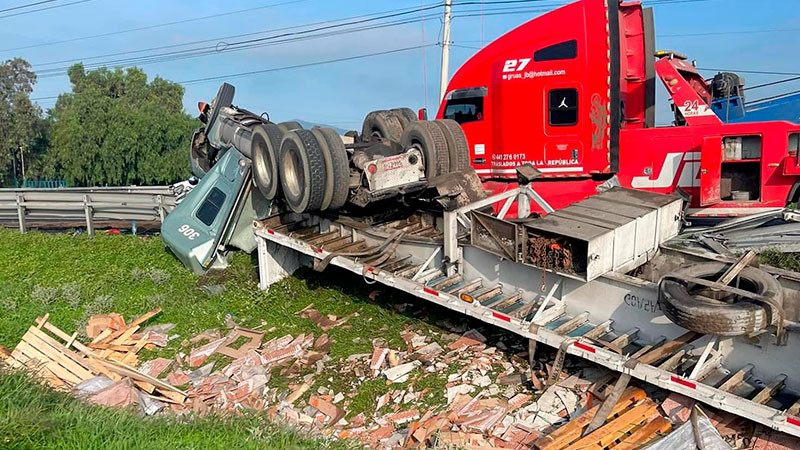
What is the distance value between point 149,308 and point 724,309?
7225 mm

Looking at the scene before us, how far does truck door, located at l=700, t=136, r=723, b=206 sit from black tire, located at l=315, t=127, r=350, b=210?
13.3 ft

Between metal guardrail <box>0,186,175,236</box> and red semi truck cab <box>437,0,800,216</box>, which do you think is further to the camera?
metal guardrail <box>0,186,175,236</box>

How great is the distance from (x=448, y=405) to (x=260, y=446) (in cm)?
186

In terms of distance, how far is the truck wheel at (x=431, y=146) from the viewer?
7.27m

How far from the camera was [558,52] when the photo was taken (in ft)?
25.9

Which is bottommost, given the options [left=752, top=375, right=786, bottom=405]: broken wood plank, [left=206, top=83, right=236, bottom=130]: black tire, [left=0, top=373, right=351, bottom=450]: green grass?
[left=0, top=373, right=351, bottom=450]: green grass

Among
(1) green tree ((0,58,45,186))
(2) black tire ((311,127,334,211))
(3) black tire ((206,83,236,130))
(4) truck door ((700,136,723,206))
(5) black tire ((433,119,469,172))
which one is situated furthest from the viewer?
(1) green tree ((0,58,45,186))

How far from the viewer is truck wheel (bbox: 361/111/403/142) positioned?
28.8 feet

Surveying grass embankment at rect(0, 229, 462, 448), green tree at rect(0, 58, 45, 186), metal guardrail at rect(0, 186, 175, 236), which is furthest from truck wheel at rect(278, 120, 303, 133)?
green tree at rect(0, 58, 45, 186)

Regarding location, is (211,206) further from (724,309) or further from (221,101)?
(724,309)

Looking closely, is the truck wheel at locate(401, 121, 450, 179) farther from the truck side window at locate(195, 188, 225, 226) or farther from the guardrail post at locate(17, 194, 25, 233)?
the guardrail post at locate(17, 194, 25, 233)

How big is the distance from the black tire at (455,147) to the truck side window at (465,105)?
1381 millimetres

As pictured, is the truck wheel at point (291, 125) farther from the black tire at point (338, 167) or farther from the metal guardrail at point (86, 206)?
the metal guardrail at point (86, 206)

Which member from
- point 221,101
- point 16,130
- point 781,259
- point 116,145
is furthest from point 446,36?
point 16,130
